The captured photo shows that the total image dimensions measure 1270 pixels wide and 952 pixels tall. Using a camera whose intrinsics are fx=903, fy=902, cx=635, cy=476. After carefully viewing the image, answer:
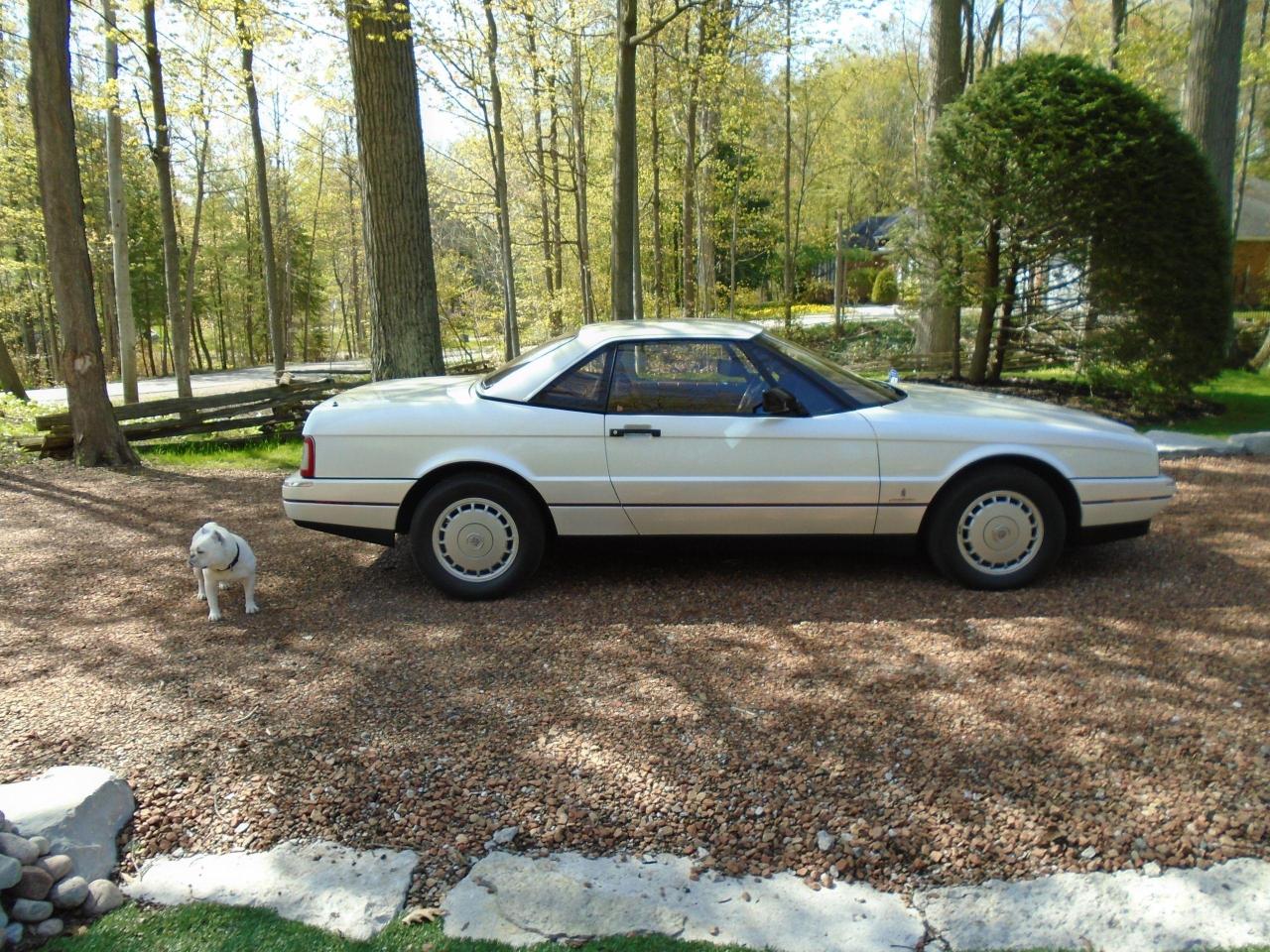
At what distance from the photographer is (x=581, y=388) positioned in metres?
5.23

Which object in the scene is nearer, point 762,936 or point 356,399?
point 762,936

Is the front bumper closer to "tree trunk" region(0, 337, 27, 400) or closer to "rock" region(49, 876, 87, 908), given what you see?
"rock" region(49, 876, 87, 908)

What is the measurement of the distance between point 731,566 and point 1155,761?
9.01 feet

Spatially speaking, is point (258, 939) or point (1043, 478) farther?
point (1043, 478)

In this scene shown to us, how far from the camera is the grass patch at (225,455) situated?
33.6ft

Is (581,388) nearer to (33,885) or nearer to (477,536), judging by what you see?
(477,536)

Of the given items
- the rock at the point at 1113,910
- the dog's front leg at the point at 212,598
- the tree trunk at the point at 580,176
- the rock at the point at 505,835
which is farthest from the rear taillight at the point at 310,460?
the tree trunk at the point at 580,176

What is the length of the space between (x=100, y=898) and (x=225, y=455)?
908cm

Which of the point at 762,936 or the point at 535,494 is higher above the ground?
the point at 535,494

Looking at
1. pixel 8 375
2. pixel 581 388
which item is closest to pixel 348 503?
pixel 581 388

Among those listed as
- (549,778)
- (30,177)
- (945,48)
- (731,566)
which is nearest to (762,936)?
(549,778)

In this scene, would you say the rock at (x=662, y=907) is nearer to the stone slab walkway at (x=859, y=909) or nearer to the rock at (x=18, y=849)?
the stone slab walkway at (x=859, y=909)

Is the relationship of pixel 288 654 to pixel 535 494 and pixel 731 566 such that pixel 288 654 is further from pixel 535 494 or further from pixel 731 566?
pixel 731 566

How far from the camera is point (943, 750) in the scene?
344cm
